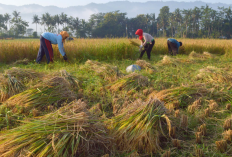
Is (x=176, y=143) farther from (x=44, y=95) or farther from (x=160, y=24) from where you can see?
(x=160, y=24)

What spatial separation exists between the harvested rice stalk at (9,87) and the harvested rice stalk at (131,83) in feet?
5.43

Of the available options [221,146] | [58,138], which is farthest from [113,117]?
[221,146]

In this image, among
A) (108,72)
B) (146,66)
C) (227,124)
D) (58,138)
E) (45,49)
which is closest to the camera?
(58,138)

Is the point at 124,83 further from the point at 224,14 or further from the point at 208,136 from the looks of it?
the point at 224,14

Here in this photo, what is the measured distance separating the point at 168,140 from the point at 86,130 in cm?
91

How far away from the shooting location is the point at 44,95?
106 inches

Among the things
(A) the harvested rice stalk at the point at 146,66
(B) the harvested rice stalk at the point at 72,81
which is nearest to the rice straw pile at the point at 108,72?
(B) the harvested rice stalk at the point at 72,81

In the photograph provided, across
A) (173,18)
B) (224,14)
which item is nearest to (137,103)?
(224,14)

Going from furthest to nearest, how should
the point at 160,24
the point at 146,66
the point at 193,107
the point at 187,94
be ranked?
1. the point at 160,24
2. the point at 146,66
3. the point at 187,94
4. the point at 193,107

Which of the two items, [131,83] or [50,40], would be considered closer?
[131,83]

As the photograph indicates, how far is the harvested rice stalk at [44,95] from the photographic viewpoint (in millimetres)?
2576

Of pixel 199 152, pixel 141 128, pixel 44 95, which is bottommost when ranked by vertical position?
pixel 199 152

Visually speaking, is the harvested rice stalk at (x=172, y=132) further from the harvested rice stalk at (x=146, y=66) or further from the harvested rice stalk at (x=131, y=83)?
→ the harvested rice stalk at (x=146, y=66)

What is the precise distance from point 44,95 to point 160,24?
230 ft
